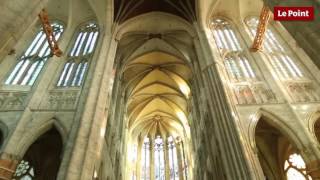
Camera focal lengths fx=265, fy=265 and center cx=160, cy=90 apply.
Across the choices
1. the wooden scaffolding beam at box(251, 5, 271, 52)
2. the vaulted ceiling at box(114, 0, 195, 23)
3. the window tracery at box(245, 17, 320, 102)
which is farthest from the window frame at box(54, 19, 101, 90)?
the window tracery at box(245, 17, 320, 102)

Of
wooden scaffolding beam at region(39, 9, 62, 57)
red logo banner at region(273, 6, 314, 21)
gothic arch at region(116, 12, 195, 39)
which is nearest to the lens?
→ red logo banner at region(273, 6, 314, 21)

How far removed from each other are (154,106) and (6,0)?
25166mm

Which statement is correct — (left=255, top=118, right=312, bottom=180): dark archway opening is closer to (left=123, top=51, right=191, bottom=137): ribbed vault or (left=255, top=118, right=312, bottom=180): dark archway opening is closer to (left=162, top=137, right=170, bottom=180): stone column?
(left=123, top=51, right=191, bottom=137): ribbed vault

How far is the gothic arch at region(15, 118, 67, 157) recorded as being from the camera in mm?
11677

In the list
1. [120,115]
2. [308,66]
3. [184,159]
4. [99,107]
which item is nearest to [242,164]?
[99,107]

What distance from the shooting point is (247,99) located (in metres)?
14.0

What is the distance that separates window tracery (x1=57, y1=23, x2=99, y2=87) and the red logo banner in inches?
460

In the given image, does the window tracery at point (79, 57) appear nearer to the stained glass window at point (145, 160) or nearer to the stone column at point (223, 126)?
the stone column at point (223, 126)

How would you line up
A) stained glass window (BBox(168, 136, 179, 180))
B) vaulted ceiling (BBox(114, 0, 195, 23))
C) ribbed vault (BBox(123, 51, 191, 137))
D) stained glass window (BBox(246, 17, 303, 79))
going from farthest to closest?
stained glass window (BBox(168, 136, 179, 180)) → ribbed vault (BBox(123, 51, 191, 137)) → vaulted ceiling (BBox(114, 0, 195, 23)) → stained glass window (BBox(246, 17, 303, 79))

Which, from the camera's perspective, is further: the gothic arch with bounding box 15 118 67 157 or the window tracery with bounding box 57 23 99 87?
the window tracery with bounding box 57 23 99 87

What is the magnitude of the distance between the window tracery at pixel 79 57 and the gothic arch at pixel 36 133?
A: 2.84 m

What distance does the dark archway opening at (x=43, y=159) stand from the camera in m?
15.3

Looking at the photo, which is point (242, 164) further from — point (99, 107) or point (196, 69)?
point (196, 69)

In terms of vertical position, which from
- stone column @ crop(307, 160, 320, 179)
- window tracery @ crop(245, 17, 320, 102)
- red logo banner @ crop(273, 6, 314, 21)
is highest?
window tracery @ crop(245, 17, 320, 102)
